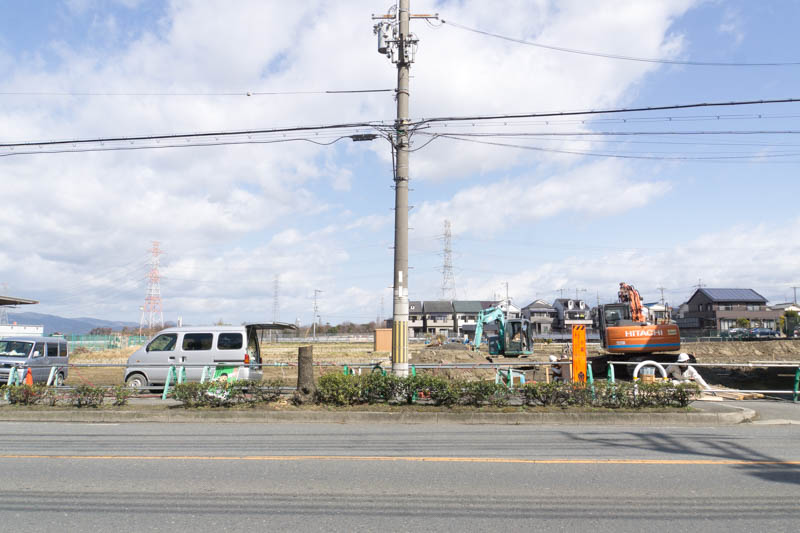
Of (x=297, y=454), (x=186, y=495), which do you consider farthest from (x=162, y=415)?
(x=186, y=495)

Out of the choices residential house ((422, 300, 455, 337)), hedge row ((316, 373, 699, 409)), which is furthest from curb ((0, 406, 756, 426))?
residential house ((422, 300, 455, 337))

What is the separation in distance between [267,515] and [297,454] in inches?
111

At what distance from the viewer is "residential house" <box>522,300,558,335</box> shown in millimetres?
101938

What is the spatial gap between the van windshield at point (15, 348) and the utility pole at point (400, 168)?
43.3 ft

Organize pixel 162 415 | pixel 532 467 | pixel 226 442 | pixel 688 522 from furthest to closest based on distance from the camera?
pixel 162 415, pixel 226 442, pixel 532 467, pixel 688 522

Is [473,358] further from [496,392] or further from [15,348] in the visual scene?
[15,348]

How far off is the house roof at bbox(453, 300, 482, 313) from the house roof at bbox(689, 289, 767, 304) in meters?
39.3

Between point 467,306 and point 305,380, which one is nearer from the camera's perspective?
point 305,380

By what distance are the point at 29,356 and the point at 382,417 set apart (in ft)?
44.9

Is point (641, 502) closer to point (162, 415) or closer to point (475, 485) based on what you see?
point (475, 485)

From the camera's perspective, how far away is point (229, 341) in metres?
15.7

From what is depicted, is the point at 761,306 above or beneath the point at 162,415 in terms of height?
above

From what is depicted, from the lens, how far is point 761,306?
8269 centimetres

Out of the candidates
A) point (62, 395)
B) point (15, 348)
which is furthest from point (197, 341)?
point (15, 348)
